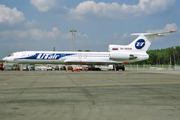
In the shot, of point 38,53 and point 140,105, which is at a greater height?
point 38,53

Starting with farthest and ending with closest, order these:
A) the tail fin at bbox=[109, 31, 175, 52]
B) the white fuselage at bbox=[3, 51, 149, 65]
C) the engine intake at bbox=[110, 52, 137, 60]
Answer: the tail fin at bbox=[109, 31, 175, 52], the engine intake at bbox=[110, 52, 137, 60], the white fuselage at bbox=[3, 51, 149, 65]

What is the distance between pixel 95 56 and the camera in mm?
44875

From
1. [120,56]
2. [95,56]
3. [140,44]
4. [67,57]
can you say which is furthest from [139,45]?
[67,57]

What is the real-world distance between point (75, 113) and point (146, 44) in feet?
139

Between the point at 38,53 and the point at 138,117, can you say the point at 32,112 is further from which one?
the point at 38,53

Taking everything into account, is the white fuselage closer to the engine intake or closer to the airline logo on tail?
the engine intake

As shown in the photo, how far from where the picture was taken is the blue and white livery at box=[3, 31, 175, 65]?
41.8 m

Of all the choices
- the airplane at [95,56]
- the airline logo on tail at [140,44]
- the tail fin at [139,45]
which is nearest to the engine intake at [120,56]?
the airplane at [95,56]

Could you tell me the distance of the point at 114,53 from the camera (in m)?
44.8

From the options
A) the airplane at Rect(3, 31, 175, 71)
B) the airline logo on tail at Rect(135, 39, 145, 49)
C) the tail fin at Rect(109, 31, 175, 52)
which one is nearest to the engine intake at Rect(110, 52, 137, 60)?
the airplane at Rect(3, 31, 175, 71)

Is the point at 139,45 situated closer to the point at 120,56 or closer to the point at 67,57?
the point at 120,56

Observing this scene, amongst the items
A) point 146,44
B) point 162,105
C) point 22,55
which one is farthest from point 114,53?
point 162,105

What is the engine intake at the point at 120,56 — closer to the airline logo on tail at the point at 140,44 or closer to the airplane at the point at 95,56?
the airplane at the point at 95,56

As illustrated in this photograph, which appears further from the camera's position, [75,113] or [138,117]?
[75,113]
